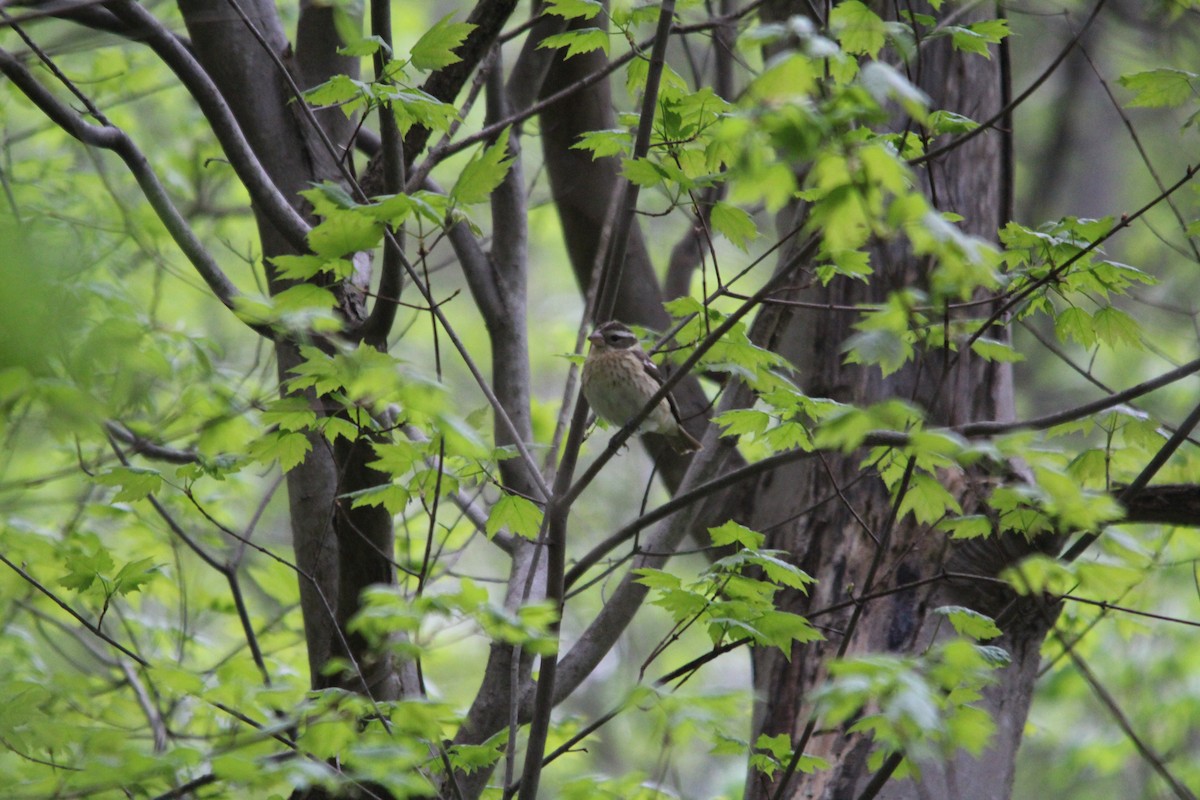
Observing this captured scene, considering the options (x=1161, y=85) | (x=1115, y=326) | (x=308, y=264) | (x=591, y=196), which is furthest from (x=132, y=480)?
(x=1161, y=85)

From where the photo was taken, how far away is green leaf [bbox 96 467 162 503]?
3.28 metres

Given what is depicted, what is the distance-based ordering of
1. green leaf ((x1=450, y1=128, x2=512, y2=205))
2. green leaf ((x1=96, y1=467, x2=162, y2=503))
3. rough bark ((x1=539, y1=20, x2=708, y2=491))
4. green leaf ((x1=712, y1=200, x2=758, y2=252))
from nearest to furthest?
green leaf ((x1=450, y1=128, x2=512, y2=205)) < green leaf ((x1=712, y1=200, x2=758, y2=252)) < green leaf ((x1=96, y1=467, x2=162, y2=503)) < rough bark ((x1=539, y1=20, x2=708, y2=491))

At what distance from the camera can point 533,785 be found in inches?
111

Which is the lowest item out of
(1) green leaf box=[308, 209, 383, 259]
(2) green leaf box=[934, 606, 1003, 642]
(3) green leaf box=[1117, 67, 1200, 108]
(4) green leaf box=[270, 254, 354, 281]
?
(2) green leaf box=[934, 606, 1003, 642]

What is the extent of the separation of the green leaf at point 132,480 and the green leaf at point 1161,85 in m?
3.35

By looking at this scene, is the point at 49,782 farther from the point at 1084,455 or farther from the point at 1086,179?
the point at 1086,179

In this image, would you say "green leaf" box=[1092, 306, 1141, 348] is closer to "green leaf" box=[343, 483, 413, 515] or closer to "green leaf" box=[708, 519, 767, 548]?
"green leaf" box=[708, 519, 767, 548]

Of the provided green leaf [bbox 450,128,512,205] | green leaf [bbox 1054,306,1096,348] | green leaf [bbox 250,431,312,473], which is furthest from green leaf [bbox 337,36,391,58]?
green leaf [bbox 1054,306,1096,348]

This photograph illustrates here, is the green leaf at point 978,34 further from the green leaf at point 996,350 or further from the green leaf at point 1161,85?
the green leaf at point 996,350

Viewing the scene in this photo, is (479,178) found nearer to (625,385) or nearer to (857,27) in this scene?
(857,27)

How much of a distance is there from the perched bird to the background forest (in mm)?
182

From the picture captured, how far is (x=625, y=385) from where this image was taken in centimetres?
535

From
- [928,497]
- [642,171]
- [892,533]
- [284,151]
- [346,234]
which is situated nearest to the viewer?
[346,234]

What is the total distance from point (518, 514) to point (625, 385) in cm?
215
